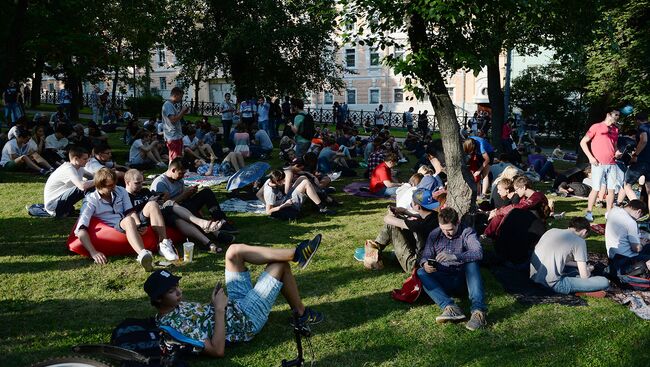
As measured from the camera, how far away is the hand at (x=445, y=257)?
20.1ft

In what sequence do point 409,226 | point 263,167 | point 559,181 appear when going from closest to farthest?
point 409,226 → point 263,167 → point 559,181

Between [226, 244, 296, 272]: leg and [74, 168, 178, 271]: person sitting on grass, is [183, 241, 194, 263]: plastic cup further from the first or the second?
[226, 244, 296, 272]: leg

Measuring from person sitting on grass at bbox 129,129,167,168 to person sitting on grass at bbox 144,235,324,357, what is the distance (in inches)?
381

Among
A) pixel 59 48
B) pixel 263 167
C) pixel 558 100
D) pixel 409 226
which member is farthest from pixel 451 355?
pixel 558 100

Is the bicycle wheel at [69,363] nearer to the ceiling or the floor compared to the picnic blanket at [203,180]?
nearer to the ceiling

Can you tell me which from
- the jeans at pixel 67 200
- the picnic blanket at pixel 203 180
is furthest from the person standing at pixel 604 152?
the jeans at pixel 67 200

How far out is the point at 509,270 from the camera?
730cm

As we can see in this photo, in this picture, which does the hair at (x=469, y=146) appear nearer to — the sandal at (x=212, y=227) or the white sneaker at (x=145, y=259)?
the sandal at (x=212, y=227)

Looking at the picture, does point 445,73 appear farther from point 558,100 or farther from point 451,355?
point 558,100

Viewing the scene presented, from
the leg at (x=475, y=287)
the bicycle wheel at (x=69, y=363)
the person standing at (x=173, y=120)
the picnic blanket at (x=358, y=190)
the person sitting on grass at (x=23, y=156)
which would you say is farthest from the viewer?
the person sitting on grass at (x=23, y=156)

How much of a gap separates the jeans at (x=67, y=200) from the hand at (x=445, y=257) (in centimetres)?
537

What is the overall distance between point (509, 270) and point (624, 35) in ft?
38.2

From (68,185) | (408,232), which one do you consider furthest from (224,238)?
(68,185)

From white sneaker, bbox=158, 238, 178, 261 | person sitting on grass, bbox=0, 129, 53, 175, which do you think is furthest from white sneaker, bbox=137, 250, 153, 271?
person sitting on grass, bbox=0, 129, 53, 175
